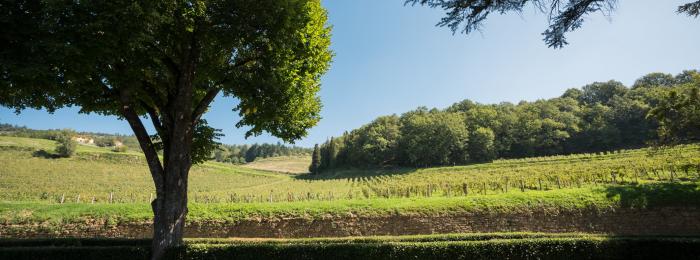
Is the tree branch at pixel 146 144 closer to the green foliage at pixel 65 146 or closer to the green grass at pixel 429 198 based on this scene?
the green grass at pixel 429 198

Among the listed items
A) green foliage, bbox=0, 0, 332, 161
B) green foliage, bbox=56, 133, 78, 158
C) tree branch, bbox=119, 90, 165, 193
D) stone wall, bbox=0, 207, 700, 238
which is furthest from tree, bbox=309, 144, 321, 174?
tree branch, bbox=119, 90, 165, 193

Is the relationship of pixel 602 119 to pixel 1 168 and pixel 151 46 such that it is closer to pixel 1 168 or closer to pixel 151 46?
pixel 151 46

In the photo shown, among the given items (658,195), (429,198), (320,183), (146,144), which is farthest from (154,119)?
(320,183)

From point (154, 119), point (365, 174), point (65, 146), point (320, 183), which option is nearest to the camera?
point (154, 119)

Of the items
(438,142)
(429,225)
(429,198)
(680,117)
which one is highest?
(438,142)

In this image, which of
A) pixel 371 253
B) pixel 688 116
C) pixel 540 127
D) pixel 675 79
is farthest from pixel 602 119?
pixel 371 253

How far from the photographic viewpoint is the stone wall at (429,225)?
19.9m

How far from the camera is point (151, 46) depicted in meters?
9.88

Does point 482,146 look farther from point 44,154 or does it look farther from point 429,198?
point 44,154

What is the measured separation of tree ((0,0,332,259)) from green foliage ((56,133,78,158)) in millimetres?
72466

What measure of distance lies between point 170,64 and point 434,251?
33.3 feet

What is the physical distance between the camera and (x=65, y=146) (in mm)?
68688

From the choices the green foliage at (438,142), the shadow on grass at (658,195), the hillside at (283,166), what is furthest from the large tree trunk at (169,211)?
the hillside at (283,166)

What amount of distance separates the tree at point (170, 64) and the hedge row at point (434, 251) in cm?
170
